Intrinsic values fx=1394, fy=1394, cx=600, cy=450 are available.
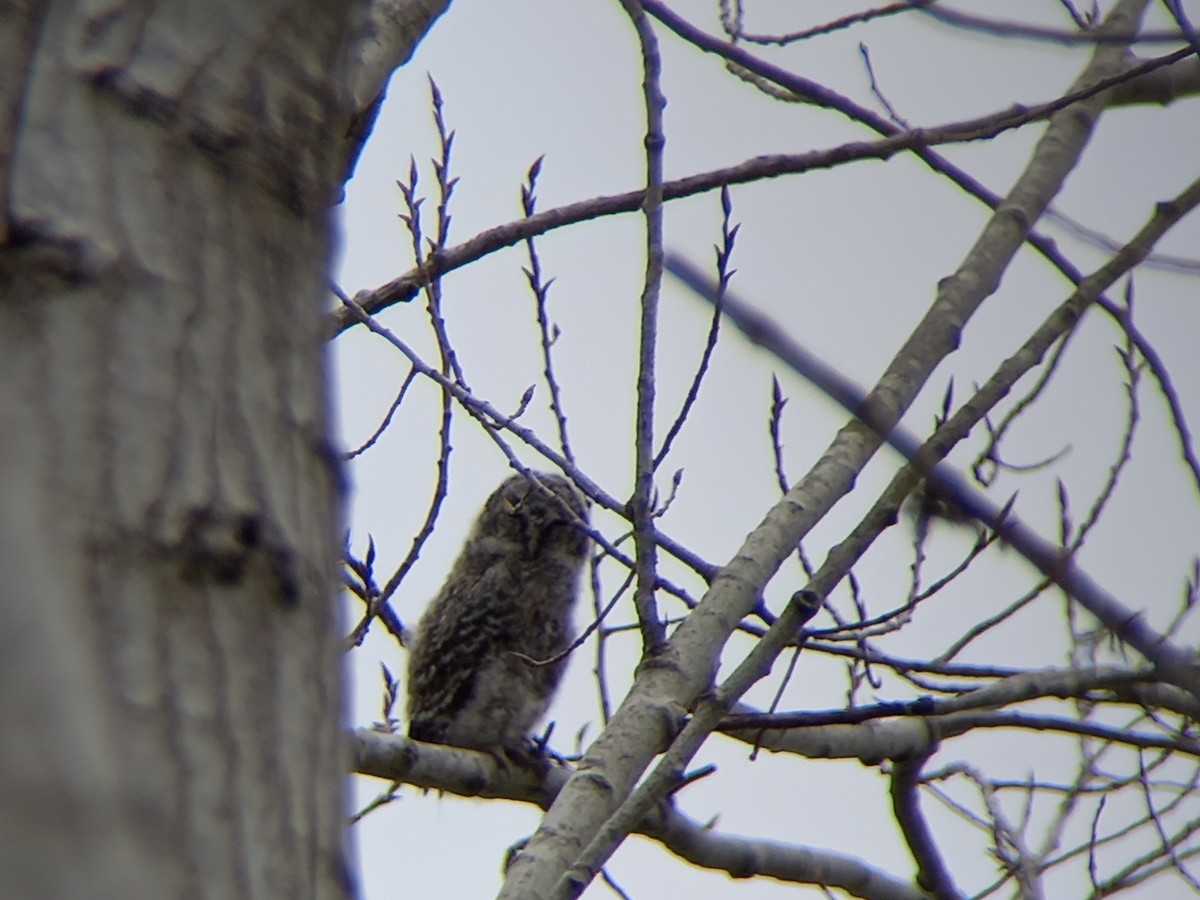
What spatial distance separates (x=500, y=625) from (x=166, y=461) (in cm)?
404

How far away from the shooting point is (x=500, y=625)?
4711mm

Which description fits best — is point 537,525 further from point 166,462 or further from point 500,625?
point 166,462

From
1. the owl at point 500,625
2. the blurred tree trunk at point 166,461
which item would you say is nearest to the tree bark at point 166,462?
the blurred tree trunk at point 166,461

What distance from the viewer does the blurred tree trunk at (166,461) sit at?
0.62 meters

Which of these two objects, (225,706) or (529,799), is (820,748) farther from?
(225,706)

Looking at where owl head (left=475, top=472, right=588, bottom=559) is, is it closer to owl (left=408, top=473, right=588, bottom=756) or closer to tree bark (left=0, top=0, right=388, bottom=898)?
owl (left=408, top=473, right=588, bottom=756)

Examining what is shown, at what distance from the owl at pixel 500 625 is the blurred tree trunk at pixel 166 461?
3.49m

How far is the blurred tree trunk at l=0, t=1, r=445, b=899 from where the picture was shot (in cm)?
62

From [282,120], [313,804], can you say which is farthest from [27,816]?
[282,120]

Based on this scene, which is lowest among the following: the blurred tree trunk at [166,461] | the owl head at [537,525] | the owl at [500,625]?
the blurred tree trunk at [166,461]

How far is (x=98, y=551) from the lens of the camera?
67cm

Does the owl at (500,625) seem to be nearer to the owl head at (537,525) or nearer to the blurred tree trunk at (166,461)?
the owl head at (537,525)

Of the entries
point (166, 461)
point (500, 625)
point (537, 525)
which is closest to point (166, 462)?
point (166, 461)

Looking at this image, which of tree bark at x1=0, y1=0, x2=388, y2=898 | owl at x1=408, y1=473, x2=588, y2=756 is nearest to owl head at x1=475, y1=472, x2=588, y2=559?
owl at x1=408, y1=473, x2=588, y2=756
